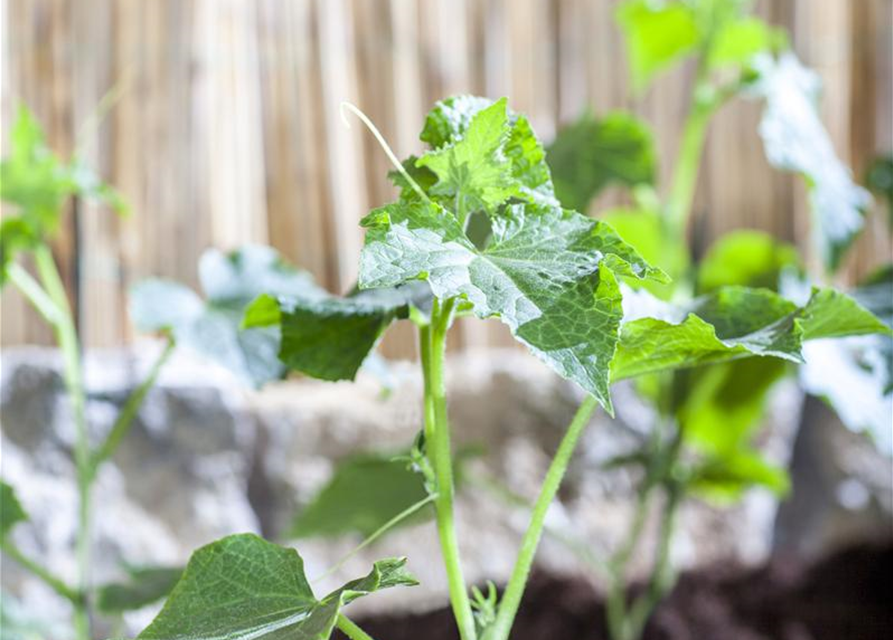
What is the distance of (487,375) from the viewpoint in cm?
144

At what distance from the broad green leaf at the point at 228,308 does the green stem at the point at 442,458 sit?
295 millimetres

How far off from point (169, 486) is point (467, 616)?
856 millimetres

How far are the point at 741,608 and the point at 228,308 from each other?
0.81 m

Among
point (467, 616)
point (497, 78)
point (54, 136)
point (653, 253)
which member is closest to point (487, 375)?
point (653, 253)

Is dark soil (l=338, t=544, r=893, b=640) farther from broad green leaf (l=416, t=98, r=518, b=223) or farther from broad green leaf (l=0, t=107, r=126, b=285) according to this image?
broad green leaf (l=416, t=98, r=518, b=223)

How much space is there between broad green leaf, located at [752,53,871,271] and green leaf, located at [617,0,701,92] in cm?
17

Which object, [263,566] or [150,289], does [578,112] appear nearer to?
[150,289]

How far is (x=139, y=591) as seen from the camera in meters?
0.80

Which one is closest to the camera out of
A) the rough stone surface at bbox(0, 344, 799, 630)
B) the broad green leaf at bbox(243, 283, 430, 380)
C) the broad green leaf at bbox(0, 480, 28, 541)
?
the broad green leaf at bbox(243, 283, 430, 380)

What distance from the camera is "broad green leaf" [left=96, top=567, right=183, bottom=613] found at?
0.78 metres

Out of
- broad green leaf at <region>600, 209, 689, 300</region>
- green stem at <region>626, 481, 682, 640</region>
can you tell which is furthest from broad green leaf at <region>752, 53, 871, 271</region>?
green stem at <region>626, 481, 682, 640</region>

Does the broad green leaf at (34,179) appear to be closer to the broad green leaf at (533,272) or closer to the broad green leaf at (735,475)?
the broad green leaf at (533,272)

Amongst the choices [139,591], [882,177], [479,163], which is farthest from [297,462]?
[479,163]

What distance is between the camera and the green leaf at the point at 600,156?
1097 millimetres
